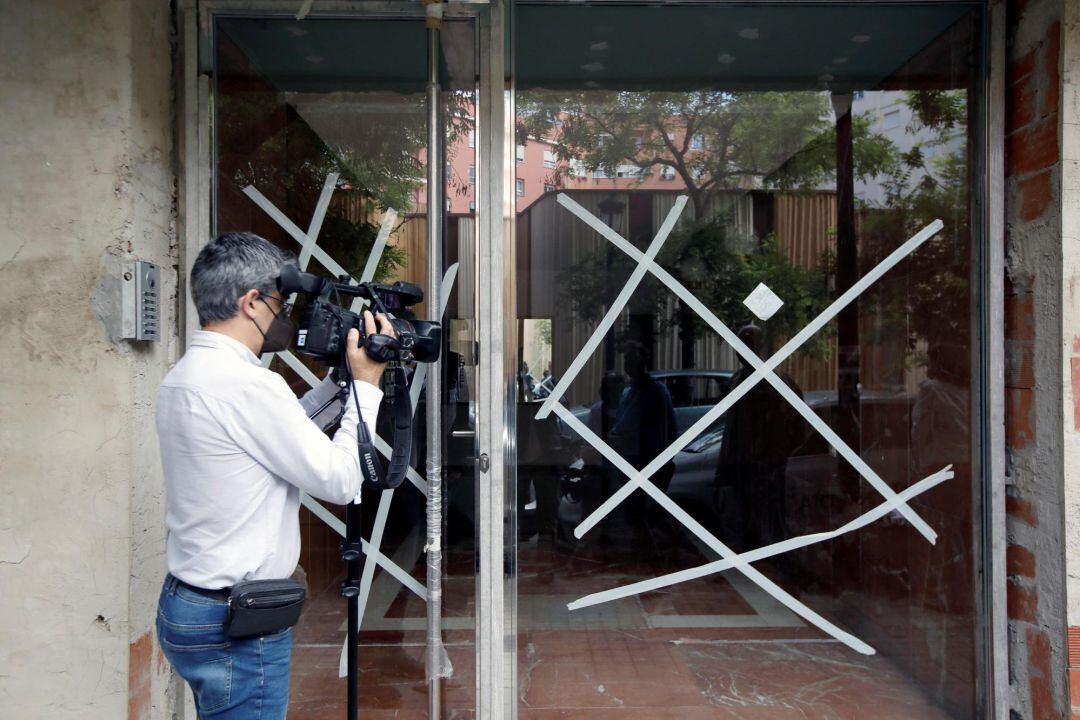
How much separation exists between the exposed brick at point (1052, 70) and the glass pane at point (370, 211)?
84.2 inches

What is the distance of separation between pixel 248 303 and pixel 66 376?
1.06 meters

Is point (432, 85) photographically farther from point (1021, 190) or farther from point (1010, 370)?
point (1010, 370)

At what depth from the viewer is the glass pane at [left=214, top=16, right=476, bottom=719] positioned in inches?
106

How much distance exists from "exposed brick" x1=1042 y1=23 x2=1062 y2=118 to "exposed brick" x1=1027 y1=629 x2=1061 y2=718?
1.94 metres

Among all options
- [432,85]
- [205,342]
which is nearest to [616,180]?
[432,85]

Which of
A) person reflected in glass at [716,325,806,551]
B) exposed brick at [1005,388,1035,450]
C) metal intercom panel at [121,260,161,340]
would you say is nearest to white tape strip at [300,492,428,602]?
metal intercom panel at [121,260,161,340]

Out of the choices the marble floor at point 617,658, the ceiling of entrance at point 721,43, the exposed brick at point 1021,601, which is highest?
the ceiling of entrance at point 721,43

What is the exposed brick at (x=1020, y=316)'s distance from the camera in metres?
2.58

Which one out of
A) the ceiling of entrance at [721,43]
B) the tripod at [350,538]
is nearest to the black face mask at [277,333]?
the tripod at [350,538]

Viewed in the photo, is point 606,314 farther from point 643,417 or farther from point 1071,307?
point 1071,307

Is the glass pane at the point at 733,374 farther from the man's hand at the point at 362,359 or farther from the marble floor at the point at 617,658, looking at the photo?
the man's hand at the point at 362,359

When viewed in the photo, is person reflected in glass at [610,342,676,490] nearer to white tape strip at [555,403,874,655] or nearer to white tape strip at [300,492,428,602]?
white tape strip at [555,403,874,655]

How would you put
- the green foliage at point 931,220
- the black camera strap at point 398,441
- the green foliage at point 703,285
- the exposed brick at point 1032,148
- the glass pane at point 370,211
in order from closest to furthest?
the black camera strap at point 398,441, the exposed brick at point 1032,148, the glass pane at point 370,211, the green foliage at point 931,220, the green foliage at point 703,285

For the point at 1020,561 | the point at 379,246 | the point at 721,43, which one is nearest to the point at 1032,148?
the point at 721,43
